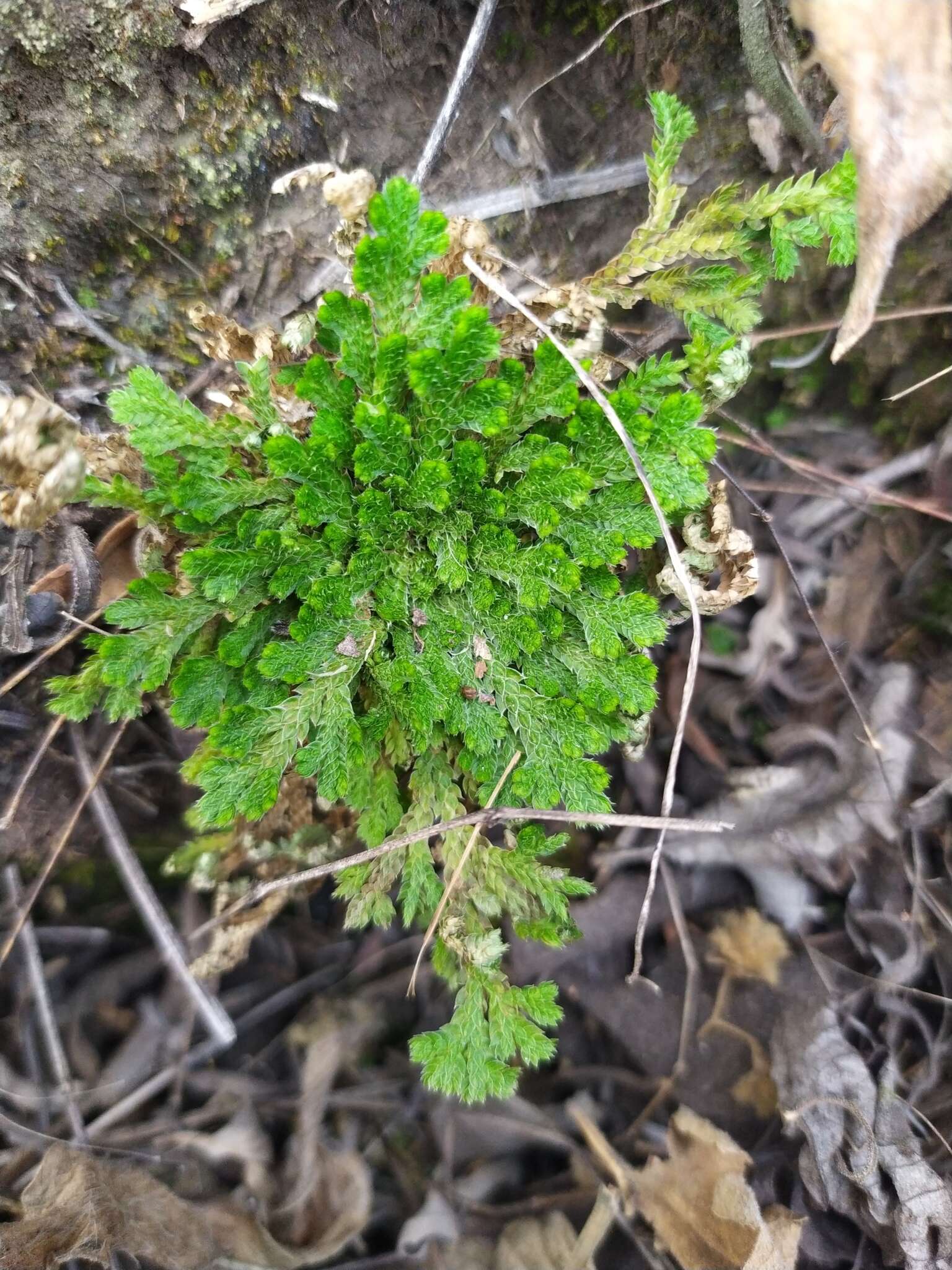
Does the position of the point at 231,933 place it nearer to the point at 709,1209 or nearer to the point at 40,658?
the point at 40,658

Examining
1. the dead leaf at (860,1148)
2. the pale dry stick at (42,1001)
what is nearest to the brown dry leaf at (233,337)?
the pale dry stick at (42,1001)

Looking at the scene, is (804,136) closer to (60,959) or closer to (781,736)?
(781,736)

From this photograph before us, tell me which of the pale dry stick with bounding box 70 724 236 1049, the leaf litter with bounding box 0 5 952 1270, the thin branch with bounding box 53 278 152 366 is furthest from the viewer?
the pale dry stick with bounding box 70 724 236 1049

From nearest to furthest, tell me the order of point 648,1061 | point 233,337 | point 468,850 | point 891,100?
point 891,100 → point 233,337 → point 468,850 → point 648,1061

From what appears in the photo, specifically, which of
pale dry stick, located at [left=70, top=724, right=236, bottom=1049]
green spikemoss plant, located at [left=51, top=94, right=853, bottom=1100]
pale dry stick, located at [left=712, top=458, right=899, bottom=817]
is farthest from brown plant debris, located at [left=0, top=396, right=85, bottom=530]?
pale dry stick, located at [left=712, top=458, right=899, bottom=817]

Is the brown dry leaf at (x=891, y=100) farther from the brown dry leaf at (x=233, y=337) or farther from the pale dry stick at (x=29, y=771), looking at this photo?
the pale dry stick at (x=29, y=771)

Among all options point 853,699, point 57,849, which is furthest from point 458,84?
point 57,849

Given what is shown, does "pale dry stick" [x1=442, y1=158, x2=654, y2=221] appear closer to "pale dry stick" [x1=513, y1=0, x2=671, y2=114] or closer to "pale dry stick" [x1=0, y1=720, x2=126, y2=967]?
"pale dry stick" [x1=513, y1=0, x2=671, y2=114]
